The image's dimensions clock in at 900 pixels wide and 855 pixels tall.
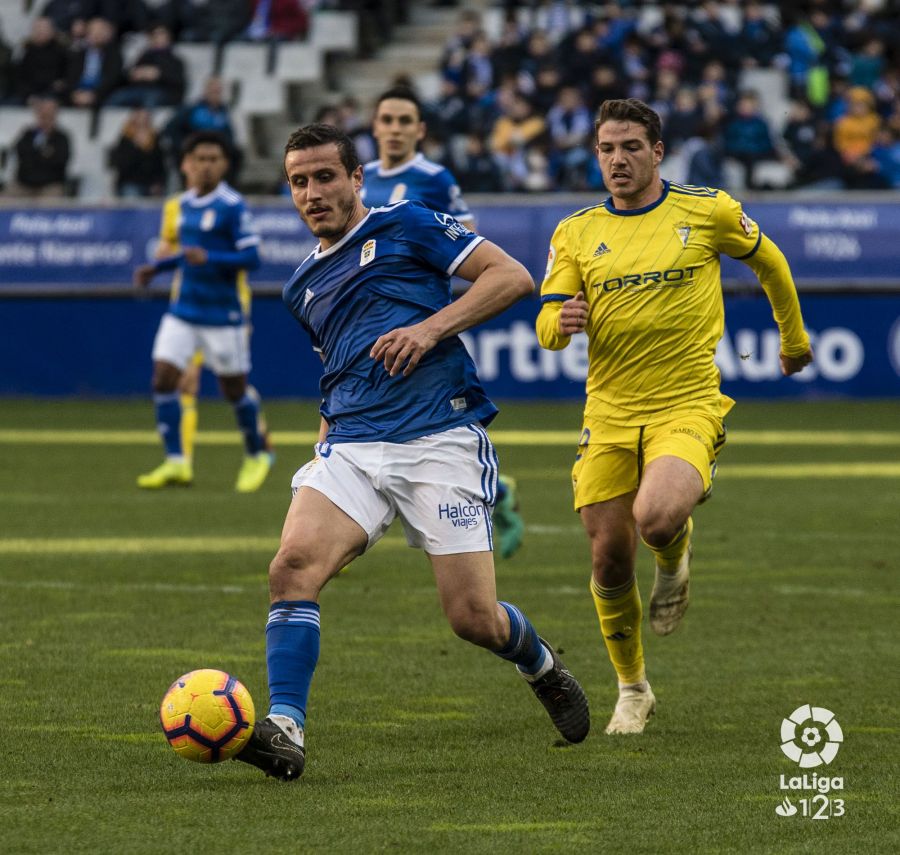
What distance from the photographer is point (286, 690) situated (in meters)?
5.62

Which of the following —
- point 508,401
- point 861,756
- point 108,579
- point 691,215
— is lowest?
point 508,401

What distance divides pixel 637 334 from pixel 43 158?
18.2 m

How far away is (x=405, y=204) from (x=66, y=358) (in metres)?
16.2

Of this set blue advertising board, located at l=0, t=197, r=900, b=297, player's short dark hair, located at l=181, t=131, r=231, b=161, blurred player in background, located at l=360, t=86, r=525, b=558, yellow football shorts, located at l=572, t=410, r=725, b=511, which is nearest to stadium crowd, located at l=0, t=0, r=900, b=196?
blue advertising board, located at l=0, t=197, r=900, b=297

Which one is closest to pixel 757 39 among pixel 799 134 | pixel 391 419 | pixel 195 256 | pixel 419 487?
pixel 799 134

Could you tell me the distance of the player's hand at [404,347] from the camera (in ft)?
18.9

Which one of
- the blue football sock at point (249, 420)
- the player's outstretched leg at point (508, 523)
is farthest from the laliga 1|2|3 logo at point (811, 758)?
the blue football sock at point (249, 420)

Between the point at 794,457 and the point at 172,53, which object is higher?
the point at 172,53

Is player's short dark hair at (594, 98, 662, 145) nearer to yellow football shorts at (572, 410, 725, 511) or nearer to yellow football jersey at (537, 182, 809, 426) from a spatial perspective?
yellow football jersey at (537, 182, 809, 426)

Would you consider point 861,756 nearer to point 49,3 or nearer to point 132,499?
point 132,499

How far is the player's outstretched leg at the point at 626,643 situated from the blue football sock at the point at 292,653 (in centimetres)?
131

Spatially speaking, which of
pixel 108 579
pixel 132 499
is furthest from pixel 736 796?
pixel 132 499

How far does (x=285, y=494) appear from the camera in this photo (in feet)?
46.2

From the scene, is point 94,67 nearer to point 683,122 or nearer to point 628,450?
point 683,122
